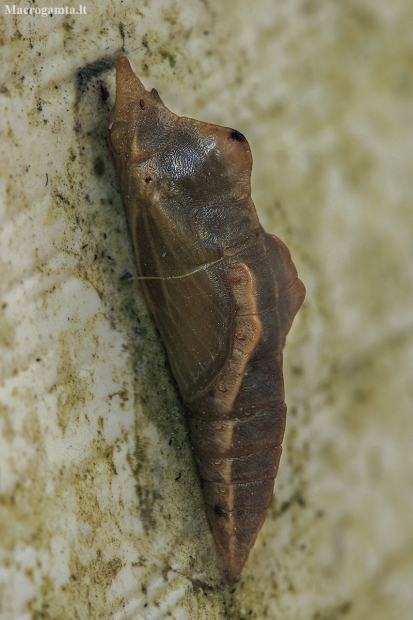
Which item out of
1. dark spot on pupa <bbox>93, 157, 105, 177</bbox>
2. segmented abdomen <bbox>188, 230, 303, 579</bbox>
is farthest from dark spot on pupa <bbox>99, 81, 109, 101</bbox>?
segmented abdomen <bbox>188, 230, 303, 579</bbox>

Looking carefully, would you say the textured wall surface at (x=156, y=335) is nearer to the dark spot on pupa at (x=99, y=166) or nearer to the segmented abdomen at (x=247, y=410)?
the dark spot on pupa at (x=99, y=166)

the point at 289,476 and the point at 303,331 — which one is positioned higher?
the point at 303,331

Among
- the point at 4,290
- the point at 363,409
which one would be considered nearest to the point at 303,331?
the point at 363,409

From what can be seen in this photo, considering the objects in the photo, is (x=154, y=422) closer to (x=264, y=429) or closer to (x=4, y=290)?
(x=264, y=429)

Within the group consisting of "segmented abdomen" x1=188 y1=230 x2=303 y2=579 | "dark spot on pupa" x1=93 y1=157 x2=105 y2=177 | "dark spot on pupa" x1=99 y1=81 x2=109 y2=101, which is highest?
"dark spot on pupa" x1=99 y1=81 x2=109 y2=101

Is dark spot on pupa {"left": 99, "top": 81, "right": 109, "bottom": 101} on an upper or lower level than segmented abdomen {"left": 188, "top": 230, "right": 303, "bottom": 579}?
upper

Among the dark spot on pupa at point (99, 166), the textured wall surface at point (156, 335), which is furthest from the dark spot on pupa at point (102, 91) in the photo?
the dark spot on pupa at point (99, 166)

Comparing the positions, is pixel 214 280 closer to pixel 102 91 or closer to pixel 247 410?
pixel 247 410

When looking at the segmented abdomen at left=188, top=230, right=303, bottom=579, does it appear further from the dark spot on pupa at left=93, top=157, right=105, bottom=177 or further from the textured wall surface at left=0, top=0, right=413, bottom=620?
the dark spot on pupa at left=93, top=157, right=105, bottom=177
